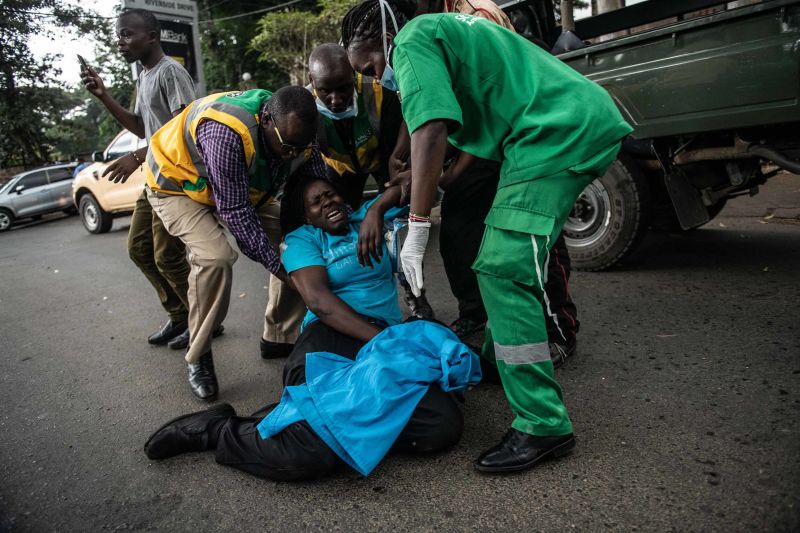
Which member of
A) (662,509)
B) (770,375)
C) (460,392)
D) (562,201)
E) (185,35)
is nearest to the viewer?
(662,509)

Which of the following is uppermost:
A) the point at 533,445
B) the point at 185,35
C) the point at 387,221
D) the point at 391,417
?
the point at 185,35

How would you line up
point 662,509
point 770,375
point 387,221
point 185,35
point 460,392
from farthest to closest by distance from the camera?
point 185,35 < point 387,221 < point 770,375 < point 460,392 < point 662,509

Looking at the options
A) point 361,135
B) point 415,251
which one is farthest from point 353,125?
point 415,251

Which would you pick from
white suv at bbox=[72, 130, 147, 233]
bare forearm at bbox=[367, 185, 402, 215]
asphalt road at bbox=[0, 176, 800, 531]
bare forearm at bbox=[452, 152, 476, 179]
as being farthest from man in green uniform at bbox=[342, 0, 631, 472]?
white suv at bbox=[72, 130, 147, 233]

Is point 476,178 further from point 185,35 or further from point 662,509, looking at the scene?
point 185,35

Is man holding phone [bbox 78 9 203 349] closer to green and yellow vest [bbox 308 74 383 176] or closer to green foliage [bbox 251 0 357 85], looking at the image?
green and yellow vest [bbox 308 74 383 176]

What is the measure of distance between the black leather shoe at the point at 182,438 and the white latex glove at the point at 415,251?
967 mm

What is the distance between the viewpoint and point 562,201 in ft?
6.12

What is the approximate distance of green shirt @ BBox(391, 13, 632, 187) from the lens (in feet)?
5.87

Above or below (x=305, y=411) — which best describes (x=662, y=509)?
below

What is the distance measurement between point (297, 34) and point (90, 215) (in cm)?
804

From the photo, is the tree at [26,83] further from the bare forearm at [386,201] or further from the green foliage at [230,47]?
the bare forearm at [386,201]

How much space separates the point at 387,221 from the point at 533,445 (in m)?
1.26

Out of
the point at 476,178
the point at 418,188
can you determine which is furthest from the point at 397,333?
the point at 476,178
